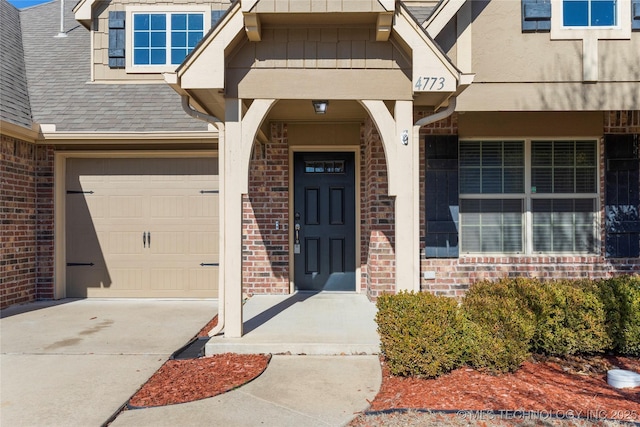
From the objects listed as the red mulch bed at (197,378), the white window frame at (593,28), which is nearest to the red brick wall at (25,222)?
the red mulch bed at (197,378)

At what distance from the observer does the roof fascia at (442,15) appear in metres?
4.91

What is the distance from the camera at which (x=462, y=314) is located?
3.73 m

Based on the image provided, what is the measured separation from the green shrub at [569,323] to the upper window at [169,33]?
678 cm

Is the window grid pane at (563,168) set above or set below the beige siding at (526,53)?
below

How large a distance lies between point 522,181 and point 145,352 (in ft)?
17.0

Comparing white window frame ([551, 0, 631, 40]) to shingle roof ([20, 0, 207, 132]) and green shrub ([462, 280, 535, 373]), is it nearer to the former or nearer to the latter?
green shrub ([462, 280, 535, 373])

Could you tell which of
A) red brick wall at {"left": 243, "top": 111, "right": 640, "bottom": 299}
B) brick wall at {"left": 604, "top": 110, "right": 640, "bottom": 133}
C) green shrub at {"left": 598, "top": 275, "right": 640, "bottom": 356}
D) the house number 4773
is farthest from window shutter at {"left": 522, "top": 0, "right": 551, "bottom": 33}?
green shrub at {"left": 598, "top": 275, "right": 640, "bottom": 356}

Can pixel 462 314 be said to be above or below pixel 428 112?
below

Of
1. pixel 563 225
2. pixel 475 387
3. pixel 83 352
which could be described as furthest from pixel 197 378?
pixel 563 225

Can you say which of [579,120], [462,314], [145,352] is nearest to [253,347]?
[145,352]

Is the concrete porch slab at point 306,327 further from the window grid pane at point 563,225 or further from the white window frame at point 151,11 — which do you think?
the white window frame at point 151,11

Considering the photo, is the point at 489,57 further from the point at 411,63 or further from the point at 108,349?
the point at 108,349

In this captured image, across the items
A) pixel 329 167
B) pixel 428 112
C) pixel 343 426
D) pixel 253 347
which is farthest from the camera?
pixel 329 167

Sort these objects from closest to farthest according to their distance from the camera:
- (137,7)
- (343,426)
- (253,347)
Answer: (343,426), (253,347), (137,7)
